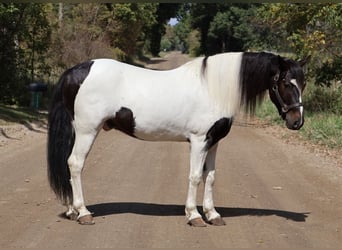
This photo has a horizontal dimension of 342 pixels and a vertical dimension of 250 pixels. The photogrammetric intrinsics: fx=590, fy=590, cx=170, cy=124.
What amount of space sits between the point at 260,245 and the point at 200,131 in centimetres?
150

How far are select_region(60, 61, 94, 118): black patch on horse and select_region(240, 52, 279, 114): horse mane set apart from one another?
181cm

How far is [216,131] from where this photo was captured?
6844 mm

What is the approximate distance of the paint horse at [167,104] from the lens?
6789mm

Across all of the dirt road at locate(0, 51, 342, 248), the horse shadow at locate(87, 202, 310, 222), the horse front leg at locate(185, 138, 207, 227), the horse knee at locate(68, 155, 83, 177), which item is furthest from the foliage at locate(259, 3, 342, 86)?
the horse knee at locate(68, 155, 83, 177)

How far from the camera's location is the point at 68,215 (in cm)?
707

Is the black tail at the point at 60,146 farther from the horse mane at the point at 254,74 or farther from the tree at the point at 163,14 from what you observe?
the tree at the point at 163,14

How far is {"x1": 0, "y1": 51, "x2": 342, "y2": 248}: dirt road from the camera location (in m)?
6.28

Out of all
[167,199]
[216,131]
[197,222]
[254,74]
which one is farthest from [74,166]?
[254,74]

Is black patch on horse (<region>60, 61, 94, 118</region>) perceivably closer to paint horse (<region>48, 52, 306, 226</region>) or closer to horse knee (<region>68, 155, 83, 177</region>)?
paint horse (<region>48, 52, 306, 226</region>)

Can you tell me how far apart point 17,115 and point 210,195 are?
38.5 feet

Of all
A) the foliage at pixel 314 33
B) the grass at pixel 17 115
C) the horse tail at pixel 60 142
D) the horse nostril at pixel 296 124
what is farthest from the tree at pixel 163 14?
the horse nostril at pixel 296 124

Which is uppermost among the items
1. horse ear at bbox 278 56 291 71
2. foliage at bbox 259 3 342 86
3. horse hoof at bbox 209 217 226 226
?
foliage at bbox 259 3 342 86

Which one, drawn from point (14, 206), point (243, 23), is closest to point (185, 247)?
point (14, 206)

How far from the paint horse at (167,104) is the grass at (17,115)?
9.60 metres
